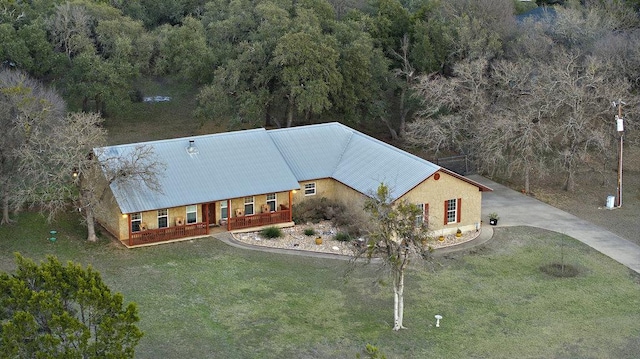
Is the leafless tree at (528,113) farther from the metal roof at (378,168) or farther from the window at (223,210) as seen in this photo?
the window at (223,210)

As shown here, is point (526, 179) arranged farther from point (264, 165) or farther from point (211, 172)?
point (211, 172)

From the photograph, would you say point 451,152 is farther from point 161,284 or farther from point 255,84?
point 161,284

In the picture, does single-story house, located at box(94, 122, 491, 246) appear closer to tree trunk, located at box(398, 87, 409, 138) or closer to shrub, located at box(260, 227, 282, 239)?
shrub, located at box(260, 227, 282, 239)

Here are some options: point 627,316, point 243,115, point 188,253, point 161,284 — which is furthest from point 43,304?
point 243,115

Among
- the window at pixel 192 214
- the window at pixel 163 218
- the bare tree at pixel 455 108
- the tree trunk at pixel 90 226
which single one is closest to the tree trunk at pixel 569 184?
the bare tree at pixel 455 108

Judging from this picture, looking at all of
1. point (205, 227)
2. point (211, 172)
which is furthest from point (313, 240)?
point (211, 172)

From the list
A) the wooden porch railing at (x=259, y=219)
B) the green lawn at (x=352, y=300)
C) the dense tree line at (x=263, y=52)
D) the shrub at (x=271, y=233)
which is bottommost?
the green lawn at (x=352, y=300)
